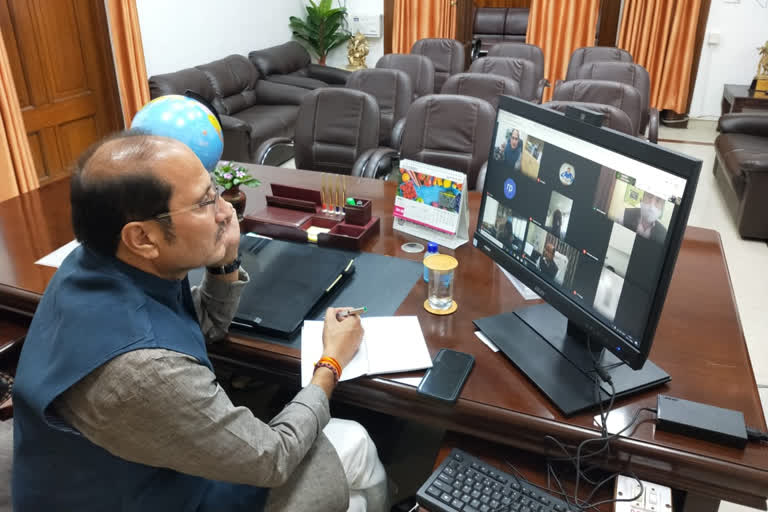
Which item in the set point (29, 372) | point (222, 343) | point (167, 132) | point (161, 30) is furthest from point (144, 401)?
point (161, 30)

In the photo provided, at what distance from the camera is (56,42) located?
4.02m

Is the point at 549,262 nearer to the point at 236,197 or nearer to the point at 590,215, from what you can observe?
the point at 590,215

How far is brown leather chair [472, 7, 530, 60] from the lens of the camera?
769 centimetres

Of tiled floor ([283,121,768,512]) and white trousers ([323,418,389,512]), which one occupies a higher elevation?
white trousers ([323,418,389,512])

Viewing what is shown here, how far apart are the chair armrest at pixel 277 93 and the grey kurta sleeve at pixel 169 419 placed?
4869 millimetres

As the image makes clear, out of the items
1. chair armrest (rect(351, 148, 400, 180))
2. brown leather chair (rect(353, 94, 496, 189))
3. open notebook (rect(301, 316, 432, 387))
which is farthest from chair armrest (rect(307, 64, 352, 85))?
open notebook (rect(301, 316, 432, 387))

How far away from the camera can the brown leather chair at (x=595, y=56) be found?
4961 millimetres

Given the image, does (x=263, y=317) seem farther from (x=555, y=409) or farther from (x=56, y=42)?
(x=56, y=42)

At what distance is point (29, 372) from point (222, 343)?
49 centimetres

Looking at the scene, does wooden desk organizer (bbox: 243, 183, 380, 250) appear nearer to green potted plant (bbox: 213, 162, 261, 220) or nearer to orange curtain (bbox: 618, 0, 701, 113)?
green potted plant (bbox: 213, 162, 261, 220)

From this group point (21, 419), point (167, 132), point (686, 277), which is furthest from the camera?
point (167, 132)

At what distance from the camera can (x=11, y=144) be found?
3.57 meters

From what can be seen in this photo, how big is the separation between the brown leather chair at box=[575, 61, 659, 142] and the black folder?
3.05 m

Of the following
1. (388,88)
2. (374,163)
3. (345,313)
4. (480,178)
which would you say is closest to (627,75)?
(388,88)
